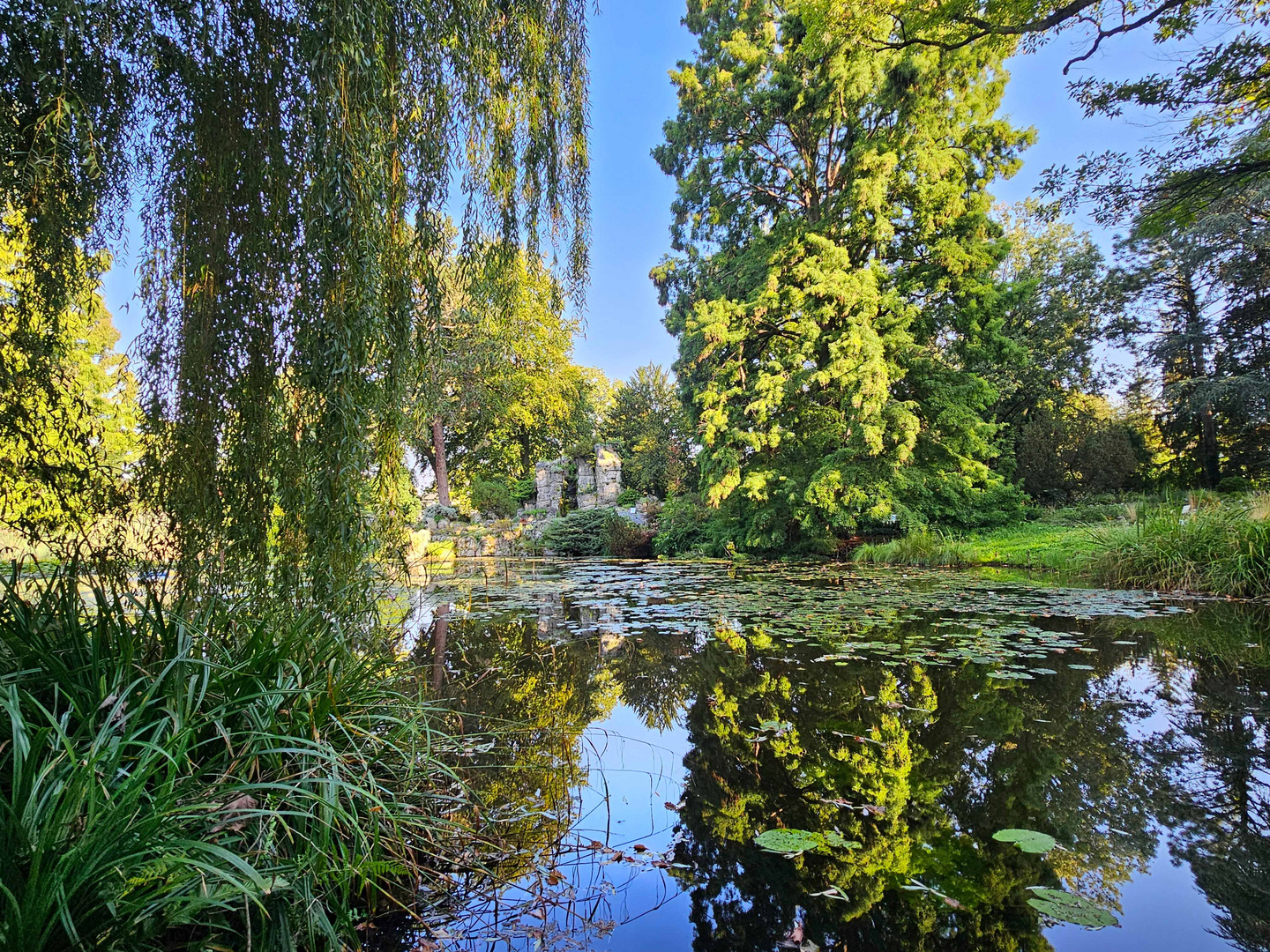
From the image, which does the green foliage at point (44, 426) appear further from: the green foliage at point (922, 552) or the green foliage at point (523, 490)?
the green foliage at point (523, 490)

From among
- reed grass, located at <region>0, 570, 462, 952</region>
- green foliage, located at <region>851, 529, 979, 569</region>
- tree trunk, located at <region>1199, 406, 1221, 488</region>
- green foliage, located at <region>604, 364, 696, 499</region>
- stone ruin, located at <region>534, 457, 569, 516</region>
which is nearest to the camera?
reed grass, located at <region>0, 570, 462, 952</region>

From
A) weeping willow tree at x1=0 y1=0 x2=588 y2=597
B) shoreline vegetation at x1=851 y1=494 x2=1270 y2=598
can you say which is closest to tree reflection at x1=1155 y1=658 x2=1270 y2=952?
weeping willow tree at x1=0 y1=0 x2=588 y2=597

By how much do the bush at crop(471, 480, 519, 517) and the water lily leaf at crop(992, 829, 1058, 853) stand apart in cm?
2233

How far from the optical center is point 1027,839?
192cm

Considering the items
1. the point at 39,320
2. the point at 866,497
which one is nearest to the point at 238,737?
the point at 39,320

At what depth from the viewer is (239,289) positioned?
7.59 feet

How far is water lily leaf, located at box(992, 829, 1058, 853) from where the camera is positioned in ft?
6.13

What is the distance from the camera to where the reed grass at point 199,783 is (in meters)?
1.12

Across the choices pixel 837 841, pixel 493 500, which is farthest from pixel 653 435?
pixel 837 841

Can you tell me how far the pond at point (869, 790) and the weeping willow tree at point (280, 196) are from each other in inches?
48.3

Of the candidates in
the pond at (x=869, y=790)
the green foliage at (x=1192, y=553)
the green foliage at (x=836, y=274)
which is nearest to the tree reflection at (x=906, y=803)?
the pond at (x=869, y=790)

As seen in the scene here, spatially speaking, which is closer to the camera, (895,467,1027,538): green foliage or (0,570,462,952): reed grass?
(0,570,462,952): reed grass

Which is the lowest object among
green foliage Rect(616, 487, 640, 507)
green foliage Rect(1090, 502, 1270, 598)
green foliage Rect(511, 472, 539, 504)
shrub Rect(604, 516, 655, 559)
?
shrub Rect(604, 516, 655, 559)

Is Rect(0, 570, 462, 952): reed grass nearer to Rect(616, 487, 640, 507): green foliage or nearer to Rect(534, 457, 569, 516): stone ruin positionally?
Rect(616, 487, 640, 507): green foliage
